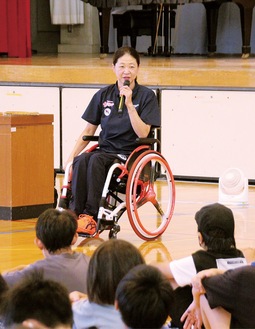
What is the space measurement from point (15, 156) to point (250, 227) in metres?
1.46

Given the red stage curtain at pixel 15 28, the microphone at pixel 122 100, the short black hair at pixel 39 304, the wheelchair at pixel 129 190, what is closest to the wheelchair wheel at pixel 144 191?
the wheelchair at pixel 129 190

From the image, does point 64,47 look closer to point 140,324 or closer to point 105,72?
point 105,72

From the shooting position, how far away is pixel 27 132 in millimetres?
5926

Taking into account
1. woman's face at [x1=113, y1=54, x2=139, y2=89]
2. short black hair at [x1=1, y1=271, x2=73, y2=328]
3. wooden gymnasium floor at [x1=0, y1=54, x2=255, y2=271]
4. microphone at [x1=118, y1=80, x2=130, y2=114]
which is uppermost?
woman's face at [x1=113, y1=54, x2=139, y2=89]

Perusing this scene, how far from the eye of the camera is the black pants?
4.99 m

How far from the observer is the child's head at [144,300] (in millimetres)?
2080

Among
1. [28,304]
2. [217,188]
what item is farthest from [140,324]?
[217,188]

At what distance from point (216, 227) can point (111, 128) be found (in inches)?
86.0

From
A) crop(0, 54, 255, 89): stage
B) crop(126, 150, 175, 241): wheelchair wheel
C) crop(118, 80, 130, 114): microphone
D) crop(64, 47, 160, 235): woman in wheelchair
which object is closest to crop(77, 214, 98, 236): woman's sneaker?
crop(64, 47, 160, 235): woman in wheelchair

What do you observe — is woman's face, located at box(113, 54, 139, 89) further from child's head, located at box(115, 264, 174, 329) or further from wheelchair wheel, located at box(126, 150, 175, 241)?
A: child's head, located at box(115, 264, 174, 329)

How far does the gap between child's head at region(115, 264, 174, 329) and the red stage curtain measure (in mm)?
8967

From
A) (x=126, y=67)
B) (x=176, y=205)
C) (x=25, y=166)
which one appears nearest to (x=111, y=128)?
(x=126, y=67)

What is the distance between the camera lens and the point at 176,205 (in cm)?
652

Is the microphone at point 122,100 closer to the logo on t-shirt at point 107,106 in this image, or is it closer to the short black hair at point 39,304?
the logo on t-shirt at point 107,106
